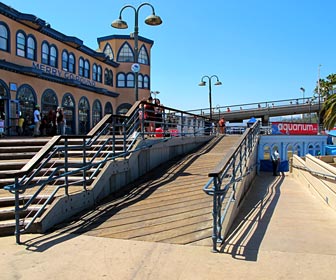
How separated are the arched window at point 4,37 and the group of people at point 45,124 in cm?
357

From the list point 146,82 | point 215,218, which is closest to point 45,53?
point 146,82

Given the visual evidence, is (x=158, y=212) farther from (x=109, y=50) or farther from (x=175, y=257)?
(x=109, y=50)

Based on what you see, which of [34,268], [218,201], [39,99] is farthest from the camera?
[39,99]

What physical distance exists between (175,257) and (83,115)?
22.5m

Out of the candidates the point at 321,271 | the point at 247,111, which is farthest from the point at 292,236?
the point at 247,111

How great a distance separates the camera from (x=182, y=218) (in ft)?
18.9

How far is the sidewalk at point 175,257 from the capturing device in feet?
12.6

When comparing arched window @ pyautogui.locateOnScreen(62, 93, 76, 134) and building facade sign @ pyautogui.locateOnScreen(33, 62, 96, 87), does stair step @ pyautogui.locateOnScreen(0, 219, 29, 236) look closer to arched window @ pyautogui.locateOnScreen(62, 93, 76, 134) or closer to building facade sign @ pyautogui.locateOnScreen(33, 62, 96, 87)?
building facade sign @ pyautogui.locateOnScreen(33, 62, 96, 87)

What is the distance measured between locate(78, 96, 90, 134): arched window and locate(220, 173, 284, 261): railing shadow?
18.3m

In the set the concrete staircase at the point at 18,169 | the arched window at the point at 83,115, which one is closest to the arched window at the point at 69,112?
the arched window at the point at 83,115

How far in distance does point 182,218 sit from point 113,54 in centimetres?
2810

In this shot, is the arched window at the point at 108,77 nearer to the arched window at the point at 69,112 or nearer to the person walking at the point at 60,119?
the arched window at the point at 69,112

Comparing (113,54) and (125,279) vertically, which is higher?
(113,54)

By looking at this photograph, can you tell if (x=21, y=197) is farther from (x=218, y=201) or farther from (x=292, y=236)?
(x=292, y=236)
